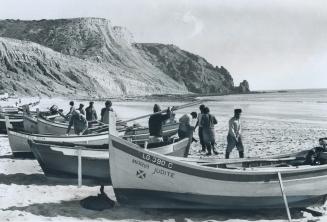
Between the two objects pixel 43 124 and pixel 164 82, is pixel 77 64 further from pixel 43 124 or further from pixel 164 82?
pixel 43 124

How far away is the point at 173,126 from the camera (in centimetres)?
1809

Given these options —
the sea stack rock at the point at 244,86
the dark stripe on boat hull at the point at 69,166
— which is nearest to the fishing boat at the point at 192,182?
the dark stripe on boat hull at the point at 69,166

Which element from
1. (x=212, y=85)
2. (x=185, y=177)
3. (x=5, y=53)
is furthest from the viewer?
(x=212, y=85)

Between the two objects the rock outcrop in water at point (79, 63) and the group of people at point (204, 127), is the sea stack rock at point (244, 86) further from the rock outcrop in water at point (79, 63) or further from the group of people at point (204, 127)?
the group of people at point (204, 127)

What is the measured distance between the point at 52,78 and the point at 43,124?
82783mm

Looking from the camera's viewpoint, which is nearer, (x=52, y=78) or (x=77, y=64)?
(x=52, y=78)

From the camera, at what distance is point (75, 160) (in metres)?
11.2

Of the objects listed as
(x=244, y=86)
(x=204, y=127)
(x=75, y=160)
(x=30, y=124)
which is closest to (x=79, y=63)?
(x=244, y=86)

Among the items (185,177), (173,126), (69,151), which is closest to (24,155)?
(69,151)

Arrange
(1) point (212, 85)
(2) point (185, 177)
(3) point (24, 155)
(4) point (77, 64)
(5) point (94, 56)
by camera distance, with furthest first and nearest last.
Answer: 1. (1) point (212, 85)
2. (5) point (94, 56)
3. (4) point (77, 64)
4. (3) point (24, 155)
5. (2) point (185, 177)

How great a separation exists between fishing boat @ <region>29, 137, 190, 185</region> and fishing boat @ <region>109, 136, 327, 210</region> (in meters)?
1.83

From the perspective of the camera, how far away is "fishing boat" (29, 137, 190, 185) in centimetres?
1106

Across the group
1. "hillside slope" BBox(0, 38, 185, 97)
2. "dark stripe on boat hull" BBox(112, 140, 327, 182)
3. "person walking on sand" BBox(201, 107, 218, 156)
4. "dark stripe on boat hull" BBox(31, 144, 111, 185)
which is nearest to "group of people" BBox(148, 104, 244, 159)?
"person walking on sand" BBox(201, 107, 218, 156)

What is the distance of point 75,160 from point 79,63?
107m
